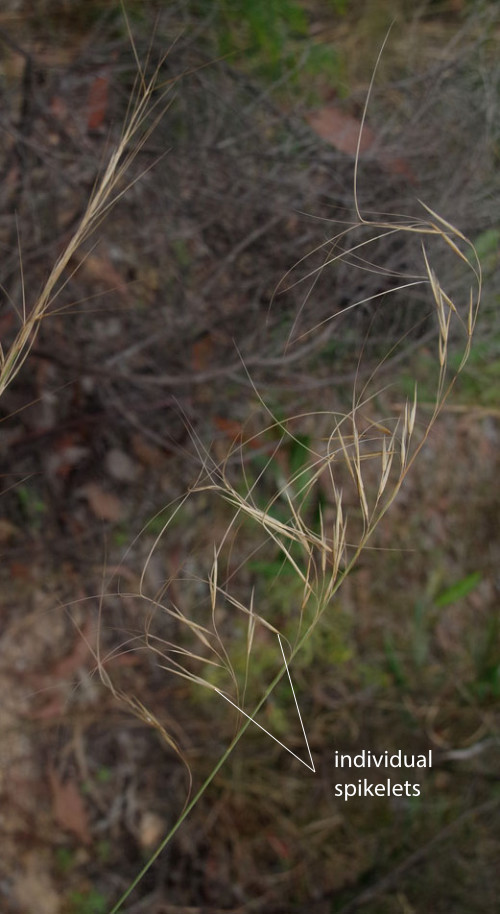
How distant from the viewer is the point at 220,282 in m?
1.51

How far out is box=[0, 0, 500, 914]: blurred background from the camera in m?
1.42

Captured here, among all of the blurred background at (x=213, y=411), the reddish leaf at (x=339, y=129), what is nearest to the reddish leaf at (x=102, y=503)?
the blurred background at (x=213, y=411)

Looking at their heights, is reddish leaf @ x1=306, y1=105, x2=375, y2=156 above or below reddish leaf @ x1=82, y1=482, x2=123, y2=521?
above

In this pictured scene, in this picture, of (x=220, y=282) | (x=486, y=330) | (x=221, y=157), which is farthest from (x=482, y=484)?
(x=221, y=157)

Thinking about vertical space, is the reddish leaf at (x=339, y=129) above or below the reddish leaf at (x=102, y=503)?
above

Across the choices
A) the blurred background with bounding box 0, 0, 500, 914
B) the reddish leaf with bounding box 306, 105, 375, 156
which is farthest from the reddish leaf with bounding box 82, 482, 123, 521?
the reddish leaf with bounding box 306, 105, 375, 156

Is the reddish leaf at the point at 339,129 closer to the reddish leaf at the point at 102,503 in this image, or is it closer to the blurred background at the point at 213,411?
the blurred background at the point at 213,411

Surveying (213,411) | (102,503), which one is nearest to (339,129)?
(213,411)

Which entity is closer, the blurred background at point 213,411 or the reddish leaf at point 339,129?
the blurred background at point 213,411

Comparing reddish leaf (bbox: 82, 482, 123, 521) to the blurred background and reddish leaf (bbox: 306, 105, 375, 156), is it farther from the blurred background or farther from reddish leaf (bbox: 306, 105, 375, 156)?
reddish leaf (bbox: 306, 105, 375, 156)

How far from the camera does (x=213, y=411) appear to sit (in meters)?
1.51

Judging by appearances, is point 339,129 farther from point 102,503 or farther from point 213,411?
point 102,503

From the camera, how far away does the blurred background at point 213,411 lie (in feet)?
4.67

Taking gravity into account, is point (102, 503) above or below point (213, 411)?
below
